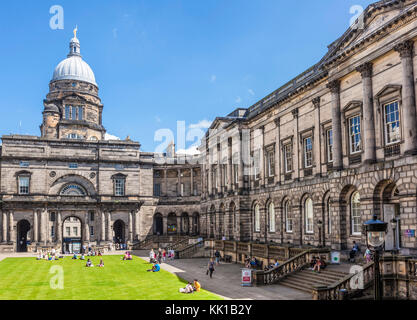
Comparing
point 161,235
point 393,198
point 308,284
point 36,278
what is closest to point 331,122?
point 393,198

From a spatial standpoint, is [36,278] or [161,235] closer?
[36,278]

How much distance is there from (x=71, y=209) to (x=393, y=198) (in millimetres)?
54083

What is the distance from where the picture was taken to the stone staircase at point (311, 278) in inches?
1035

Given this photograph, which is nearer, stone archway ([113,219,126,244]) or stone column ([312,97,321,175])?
stone column ([312,97,321,175])

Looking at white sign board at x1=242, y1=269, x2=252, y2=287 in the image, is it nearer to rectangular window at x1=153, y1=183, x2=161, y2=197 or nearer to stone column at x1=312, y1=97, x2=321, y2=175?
stone column at x1=312, y1=97, x2=321, y2=175

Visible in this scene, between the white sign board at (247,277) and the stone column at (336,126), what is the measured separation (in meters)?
9.24

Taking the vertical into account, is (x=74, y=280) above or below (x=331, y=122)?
below

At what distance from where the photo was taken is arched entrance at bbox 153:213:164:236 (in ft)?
255

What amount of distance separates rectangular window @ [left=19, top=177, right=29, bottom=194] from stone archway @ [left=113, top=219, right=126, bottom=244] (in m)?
14.5

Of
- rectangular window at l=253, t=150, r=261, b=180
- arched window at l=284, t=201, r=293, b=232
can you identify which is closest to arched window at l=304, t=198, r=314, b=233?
arched window at l=284, t=201, r=293, b=232

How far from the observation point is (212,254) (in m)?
53.5

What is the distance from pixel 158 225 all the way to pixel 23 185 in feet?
73.2

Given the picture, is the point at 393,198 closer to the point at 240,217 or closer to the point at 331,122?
the point at 331,122

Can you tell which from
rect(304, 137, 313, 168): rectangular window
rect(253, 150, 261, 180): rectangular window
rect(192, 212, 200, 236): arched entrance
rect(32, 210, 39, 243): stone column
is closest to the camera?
rect(304, 137, 313, 168): rectangular window
